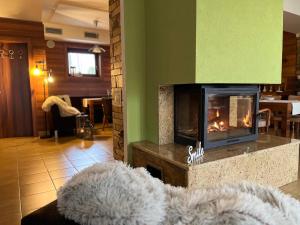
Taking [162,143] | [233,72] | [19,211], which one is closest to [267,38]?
[233,72]

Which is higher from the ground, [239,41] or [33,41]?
[33,41]

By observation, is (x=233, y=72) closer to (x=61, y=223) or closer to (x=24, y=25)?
(x=61, y=223)

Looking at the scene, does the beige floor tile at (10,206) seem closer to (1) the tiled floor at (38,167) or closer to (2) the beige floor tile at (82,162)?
(1) the tiled floor at (38,167)

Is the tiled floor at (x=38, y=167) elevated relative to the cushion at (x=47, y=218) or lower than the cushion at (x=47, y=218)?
lower

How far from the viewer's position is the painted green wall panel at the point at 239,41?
1.91 m

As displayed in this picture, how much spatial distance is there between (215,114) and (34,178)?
2142 millimetres

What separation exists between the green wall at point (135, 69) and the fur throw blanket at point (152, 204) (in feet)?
6.00

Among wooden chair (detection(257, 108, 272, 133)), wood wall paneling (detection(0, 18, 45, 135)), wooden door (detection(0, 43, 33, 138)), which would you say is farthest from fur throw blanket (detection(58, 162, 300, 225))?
wooden door (detection(0, 43, 33, 138))

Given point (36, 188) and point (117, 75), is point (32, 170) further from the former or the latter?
point (117, 75)

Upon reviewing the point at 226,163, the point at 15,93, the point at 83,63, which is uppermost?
the point at 83,63

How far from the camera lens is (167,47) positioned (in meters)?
2.22

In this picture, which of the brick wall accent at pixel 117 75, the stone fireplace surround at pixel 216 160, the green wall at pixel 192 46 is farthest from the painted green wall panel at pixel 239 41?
the brick wall accent at pixel 117 75

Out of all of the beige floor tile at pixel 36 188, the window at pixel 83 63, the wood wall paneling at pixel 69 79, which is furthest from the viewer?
the window at pixel 83 63

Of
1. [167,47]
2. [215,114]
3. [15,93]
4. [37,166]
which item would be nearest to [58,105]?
[15,93]
